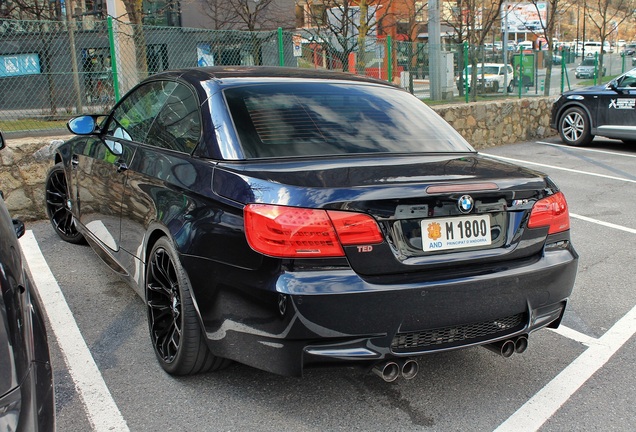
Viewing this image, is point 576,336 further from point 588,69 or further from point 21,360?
point 588,69

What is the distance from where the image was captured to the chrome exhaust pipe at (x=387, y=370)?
2664 mm

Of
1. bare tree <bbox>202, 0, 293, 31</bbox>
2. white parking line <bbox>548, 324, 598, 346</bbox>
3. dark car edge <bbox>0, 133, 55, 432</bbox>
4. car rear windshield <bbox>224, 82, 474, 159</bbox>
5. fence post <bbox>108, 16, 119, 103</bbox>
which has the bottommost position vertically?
white parking line <bbox>548, 324, 598, 346</bbox>

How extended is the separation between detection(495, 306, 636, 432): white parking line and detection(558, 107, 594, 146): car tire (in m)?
9.60

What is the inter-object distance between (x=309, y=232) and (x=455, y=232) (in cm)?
66

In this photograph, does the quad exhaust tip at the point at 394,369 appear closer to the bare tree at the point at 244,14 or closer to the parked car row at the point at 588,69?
the bare tree at the point at 244,14

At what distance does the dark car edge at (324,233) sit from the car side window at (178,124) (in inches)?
0.5

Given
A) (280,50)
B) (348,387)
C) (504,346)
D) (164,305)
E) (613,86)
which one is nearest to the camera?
(504,346)

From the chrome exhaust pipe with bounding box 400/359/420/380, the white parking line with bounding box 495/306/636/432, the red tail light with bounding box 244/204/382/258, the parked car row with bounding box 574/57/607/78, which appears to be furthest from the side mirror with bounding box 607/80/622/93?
the parked car row with bounding box 574/57/607/78

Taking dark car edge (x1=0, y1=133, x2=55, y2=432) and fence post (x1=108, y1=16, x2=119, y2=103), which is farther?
fence post (x1=108, y1=16, x2=119, y2=103)

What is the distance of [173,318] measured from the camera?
3.19 metres

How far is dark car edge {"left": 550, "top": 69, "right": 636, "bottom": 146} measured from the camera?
12008 mm

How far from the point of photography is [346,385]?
3201 millimetres

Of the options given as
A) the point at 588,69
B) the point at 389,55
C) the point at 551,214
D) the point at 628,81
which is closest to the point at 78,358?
the point at 551,214

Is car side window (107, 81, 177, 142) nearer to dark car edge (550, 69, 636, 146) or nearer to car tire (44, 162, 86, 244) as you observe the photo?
car tire (44, 162, 86, 244)
